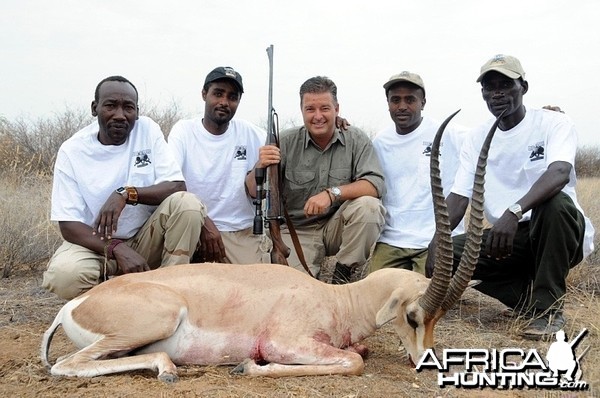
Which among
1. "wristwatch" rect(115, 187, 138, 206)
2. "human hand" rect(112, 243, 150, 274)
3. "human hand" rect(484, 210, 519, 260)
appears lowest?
"human hand" rect(112, 243, 150, 274)

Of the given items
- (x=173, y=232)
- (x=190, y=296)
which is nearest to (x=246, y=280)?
(x=190, y=296)

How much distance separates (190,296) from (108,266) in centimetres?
164

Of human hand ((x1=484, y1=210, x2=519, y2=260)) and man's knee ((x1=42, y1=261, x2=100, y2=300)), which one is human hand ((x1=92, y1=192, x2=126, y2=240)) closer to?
man's knee ((x1=42, y1=261, x2=100, y2=300))

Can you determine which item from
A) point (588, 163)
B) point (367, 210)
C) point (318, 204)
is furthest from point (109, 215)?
point (588, 163)

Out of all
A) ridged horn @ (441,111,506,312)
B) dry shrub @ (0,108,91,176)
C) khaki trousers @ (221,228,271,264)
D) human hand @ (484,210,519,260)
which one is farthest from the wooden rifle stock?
dry shrub @ (0,108,91,176)

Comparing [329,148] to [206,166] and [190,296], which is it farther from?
[190,296]

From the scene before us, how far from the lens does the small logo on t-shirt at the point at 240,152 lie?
7.35 metres

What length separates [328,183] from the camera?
733 centimetres

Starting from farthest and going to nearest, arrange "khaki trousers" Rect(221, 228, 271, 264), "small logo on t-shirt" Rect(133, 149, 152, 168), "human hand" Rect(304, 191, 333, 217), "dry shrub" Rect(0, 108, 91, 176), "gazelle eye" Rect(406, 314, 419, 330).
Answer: "dry shrub" Rect(0, 108, 91, 176)
"khaki trousers" Rect(221, 228, 271, 264)
"human hand" Rect(304, 191, 333, 217)
"small logo on t-shirt" Rect(133, 149, 152, 168)
"gazelle eye" Rect(406, 314, 419, 330)

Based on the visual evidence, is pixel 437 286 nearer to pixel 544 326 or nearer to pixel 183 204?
pixel 544 326

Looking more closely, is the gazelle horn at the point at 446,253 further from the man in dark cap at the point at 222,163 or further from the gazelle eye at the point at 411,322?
the man in dark cap at the point at 222,163

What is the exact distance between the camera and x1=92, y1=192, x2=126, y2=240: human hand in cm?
586

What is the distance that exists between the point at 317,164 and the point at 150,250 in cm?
210

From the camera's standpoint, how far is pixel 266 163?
6836 millimetres
